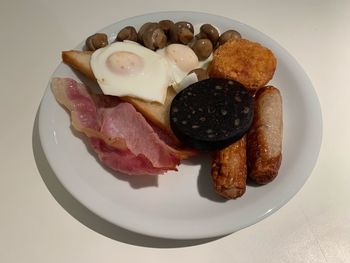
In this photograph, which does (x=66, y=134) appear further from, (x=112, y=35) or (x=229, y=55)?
(x=229, y=55)

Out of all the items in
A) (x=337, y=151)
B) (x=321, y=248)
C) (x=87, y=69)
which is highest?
(x=87, y=69)

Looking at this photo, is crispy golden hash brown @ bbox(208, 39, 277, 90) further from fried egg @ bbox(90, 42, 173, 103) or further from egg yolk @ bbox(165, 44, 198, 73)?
fried egg @ bbox(90, 42, 173, 103)

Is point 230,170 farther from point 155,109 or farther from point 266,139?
point 155,109

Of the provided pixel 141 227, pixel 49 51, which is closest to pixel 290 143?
pixel 141 227

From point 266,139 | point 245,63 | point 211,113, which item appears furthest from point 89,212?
point 245,63

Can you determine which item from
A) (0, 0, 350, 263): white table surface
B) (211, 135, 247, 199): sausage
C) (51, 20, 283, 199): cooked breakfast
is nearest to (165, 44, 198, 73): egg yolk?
(51, 20, 283, 199): cooked breakfast

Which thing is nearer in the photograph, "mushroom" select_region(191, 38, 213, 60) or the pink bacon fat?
the pink bacon fat
